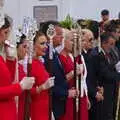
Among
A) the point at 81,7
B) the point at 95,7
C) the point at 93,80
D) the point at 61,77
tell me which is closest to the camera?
the point at 61,77

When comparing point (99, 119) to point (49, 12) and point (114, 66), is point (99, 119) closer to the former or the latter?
point (114, 66)

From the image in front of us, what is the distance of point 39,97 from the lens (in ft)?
18.0

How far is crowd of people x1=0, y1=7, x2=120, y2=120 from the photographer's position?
4832 millimetres

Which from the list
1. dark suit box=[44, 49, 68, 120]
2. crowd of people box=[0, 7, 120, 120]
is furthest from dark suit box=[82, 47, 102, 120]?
dark suit box=[44, 49, 68, 120]

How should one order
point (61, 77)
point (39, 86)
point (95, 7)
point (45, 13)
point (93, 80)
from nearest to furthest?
point (39, 86)
point (61, 77)
point (93, 80)
point (45, 13)
point (95, 7)

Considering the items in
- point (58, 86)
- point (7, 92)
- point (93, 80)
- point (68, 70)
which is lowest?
point (93, 80)

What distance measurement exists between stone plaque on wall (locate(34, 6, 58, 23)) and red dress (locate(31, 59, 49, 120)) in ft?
23.6

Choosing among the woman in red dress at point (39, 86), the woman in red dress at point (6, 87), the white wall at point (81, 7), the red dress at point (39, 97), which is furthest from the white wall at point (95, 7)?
the woman in red dress at point (6, 87)

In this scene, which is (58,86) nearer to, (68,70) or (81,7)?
(68,70)

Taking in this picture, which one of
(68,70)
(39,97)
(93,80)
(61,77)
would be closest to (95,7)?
(93,80)

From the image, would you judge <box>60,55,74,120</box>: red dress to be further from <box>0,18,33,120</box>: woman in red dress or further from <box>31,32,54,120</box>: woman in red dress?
<box>0,18,33,120</box>: woman in red dress

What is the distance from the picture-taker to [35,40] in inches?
220

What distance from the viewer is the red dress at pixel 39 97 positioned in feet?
17.9

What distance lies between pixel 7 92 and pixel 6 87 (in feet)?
0.13
